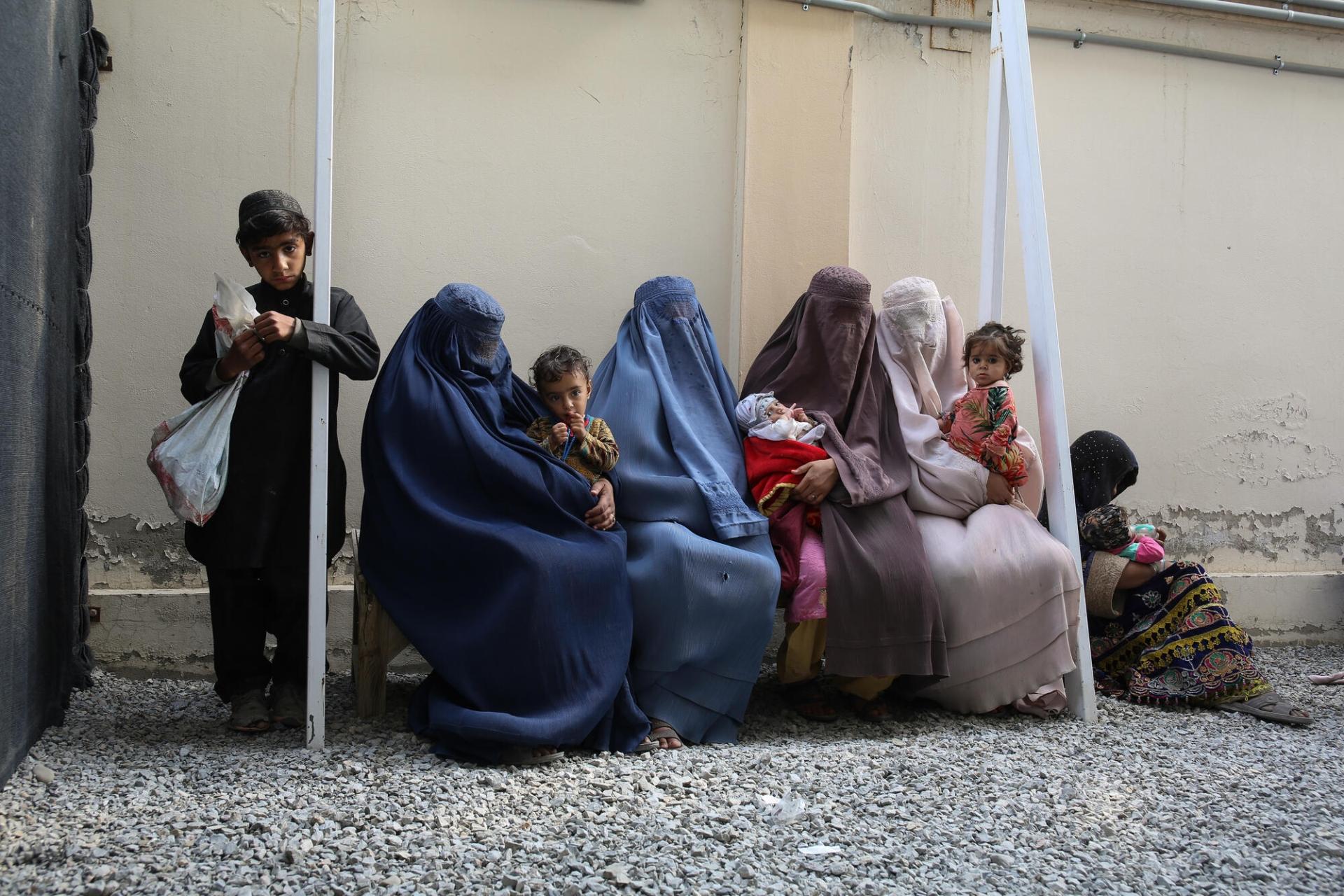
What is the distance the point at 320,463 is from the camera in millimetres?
2910

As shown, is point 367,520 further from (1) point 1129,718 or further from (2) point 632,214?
(1) point 1129,718

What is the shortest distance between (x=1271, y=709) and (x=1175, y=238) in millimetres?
2339

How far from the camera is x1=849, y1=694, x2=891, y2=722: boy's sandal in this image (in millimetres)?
3447

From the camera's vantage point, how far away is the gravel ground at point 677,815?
2.19 meters

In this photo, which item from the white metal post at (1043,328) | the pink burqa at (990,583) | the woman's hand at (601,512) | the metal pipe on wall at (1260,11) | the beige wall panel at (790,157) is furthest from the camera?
the metal pipe on wall at (1260,11)

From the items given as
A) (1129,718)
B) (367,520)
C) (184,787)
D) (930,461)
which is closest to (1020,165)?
(930,461)

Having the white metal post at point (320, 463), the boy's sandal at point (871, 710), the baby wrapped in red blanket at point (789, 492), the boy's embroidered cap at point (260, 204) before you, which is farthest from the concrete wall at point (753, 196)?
the boy's sandal at point (871, 710)

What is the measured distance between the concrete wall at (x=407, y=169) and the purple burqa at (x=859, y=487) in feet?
2.28

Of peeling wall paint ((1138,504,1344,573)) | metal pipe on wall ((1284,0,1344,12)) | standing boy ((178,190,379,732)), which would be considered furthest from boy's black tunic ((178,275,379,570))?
metal pipe on wall ((1284,0,1344,12))

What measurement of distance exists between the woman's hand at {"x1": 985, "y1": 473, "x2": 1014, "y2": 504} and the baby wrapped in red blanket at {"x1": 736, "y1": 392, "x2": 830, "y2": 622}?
22.3 inches

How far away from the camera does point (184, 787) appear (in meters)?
2.60

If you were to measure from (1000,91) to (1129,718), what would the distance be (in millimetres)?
2284

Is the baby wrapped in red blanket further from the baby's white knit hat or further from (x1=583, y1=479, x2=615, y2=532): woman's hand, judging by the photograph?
(x1=583, y1=479, x2=615, y2=532): woman's hand

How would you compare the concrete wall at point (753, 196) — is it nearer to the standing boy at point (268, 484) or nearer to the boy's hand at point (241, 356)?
the standing boy at point (268, 484)
